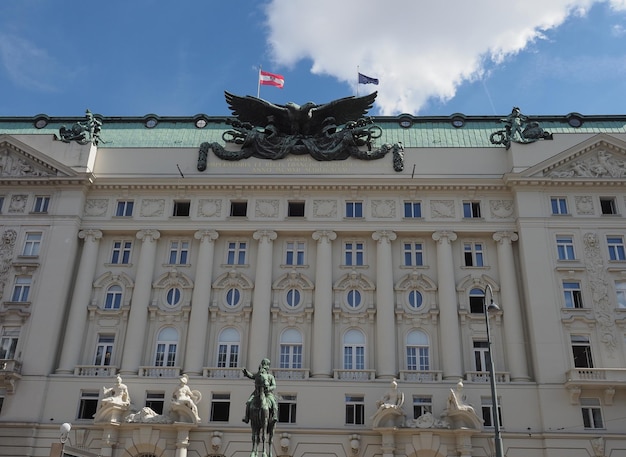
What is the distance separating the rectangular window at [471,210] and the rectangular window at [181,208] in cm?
2025

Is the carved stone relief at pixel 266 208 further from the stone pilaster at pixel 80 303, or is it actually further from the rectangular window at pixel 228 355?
the stone pilaster at pixel 80 303

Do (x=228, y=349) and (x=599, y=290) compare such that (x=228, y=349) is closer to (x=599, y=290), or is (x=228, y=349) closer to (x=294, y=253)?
(x=294, y=253)

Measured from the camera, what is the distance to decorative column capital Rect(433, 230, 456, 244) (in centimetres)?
4559

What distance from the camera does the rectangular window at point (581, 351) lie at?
41.2m

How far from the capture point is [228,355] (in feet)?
143

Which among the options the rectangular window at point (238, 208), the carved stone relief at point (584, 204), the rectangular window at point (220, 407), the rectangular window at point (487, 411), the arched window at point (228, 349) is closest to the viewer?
the rectangular window at point (487, 411)

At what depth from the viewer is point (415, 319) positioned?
144 feet

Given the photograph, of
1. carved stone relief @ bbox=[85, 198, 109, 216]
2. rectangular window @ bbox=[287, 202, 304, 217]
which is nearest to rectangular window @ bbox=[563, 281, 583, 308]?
rectangular window @ bbox=[287, 202, 304, 217]

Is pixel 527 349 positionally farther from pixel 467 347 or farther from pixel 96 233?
pixel 96 233

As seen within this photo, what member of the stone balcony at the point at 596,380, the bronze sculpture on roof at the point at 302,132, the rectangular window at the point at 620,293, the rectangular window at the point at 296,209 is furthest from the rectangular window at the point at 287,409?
the rectangular window at the point at 620,293

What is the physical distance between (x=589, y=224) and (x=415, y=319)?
1397 centimetres

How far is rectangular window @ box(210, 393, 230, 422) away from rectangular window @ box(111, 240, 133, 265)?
40.2 ft

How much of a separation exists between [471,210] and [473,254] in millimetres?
3294

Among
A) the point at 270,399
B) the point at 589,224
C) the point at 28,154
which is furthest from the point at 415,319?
the point at 28,154
